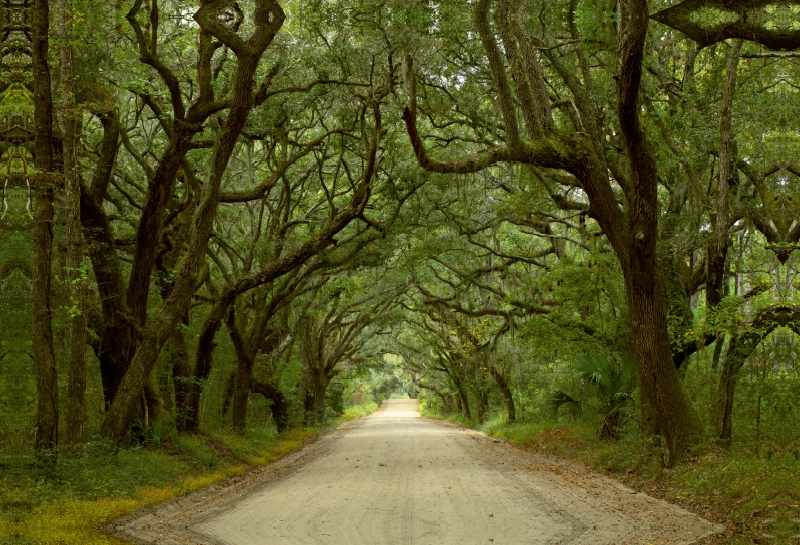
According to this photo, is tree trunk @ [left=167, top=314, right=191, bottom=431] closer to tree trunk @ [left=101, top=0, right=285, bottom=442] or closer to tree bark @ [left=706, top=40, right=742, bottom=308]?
tree trunk @ [left=101, top=0, right=285, bottom=442]

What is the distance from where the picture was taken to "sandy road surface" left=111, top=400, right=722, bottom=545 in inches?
314

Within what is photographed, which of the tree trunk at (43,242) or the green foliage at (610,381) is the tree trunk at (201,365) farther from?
the green foliage at (610,381)

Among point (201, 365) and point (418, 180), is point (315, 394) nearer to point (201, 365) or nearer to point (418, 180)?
point (201, 365)

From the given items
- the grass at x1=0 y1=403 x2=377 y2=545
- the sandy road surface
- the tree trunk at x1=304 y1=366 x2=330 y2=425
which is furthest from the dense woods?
the tree trunk at x1=304 y1=366 x2=330 y2=425

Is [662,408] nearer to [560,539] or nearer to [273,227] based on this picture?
[560,539]

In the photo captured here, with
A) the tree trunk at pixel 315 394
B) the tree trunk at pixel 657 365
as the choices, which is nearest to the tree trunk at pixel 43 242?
the tree trunk at pixel 657 365

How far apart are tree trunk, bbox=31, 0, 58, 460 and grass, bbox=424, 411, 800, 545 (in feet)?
26.2

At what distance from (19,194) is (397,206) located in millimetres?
10410

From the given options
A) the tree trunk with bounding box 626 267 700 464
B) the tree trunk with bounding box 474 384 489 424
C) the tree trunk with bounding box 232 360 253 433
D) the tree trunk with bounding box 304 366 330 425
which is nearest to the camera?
the tree trunk with bounding box 626 267 700 464


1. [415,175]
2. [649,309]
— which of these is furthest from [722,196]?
[415,175]

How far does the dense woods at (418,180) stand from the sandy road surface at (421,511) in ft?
5.78

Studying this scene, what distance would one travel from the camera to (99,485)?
33.9 feet

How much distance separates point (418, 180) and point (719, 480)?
34.2 ft

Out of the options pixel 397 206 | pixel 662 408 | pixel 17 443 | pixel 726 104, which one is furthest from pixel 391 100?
pixel 17 443
